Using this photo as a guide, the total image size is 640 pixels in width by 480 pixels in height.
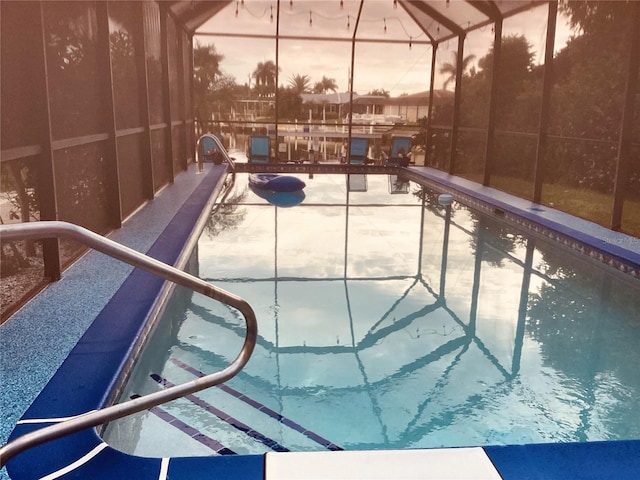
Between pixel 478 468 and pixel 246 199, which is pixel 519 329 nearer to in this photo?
pixel 478 468

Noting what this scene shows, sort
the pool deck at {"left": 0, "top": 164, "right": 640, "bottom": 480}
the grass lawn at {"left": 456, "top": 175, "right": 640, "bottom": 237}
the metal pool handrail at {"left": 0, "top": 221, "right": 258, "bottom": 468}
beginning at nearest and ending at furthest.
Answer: the metal pool handrail at {"left": 0, "top": 221, "right": 258, "bottom": 468} → the pool deck at {"left": 0, "top": 164, "right": 640, "bottom": 480} → the grass lawn at {"left": 456, "top": 175, "right": 640, "bottom": 237}

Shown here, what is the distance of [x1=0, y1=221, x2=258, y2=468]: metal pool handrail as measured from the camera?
162cm

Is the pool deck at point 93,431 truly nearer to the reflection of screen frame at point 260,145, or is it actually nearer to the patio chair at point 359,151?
the reflection of screen frame at point 260,145

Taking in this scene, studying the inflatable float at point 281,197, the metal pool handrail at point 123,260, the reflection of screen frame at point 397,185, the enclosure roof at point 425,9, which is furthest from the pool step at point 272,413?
the reflection of screen frame at point 397,185

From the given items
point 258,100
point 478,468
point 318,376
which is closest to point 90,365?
point 318,376

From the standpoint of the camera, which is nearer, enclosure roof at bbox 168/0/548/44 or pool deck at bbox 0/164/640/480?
pool deck at bbox 0/164/640/480

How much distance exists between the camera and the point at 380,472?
221cm

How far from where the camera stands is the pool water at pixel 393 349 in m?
3.07

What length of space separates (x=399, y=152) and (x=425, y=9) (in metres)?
3.53

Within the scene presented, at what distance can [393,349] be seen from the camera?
4.09m

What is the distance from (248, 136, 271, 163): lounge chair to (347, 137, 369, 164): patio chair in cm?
220

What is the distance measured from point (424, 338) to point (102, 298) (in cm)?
240

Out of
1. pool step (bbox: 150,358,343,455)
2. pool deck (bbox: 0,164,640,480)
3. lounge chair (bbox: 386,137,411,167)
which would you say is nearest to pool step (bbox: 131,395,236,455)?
pool step (bbox: 150,358,343,455)

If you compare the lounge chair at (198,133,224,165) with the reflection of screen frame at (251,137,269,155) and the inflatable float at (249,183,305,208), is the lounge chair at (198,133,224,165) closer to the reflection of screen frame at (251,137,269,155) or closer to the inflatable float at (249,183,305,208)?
the reflection of screen frame at (251,137,269,155)
